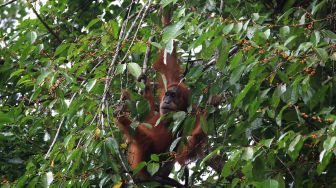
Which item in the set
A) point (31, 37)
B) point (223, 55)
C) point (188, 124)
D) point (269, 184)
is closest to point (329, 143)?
point (269, 184)

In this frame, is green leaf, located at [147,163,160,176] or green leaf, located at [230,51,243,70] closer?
green leaf, located at [230,51,243,70]

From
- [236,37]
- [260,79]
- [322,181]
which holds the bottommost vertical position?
[322,181]

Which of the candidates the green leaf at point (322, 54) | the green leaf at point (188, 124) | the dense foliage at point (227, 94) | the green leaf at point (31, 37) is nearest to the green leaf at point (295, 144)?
the dense foliage at point (227, 94)

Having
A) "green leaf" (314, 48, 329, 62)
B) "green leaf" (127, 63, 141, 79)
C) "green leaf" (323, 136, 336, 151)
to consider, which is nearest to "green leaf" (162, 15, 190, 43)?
"green leaf" (127, 63, 141, 79)

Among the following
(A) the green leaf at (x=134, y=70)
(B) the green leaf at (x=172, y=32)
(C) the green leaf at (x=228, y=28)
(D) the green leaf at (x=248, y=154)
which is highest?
(B) the green leaf at (x=172, y=32)

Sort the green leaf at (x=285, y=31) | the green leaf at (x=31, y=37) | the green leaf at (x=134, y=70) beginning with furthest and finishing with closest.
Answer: the green leaf at (x=31, y=37)
the green leaf at (x=285, y=31)
the green leaf at (x=134, y=70)

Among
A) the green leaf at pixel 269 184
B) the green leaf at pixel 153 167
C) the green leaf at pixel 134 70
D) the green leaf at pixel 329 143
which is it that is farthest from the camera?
the green leaf at pixel 153 167

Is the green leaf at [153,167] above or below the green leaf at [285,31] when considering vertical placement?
below

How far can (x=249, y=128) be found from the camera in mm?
3365

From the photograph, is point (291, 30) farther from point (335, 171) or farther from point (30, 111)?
point (30, 111)

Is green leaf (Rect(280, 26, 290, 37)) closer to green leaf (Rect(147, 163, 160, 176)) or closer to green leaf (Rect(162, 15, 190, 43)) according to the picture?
green leaf (Rect(162, 15, 190, 43))

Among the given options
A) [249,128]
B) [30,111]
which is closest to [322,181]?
[249,128]

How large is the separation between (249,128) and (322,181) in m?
0.59

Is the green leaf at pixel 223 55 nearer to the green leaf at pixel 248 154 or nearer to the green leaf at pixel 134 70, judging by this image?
the green leaf at pixel 134 70
